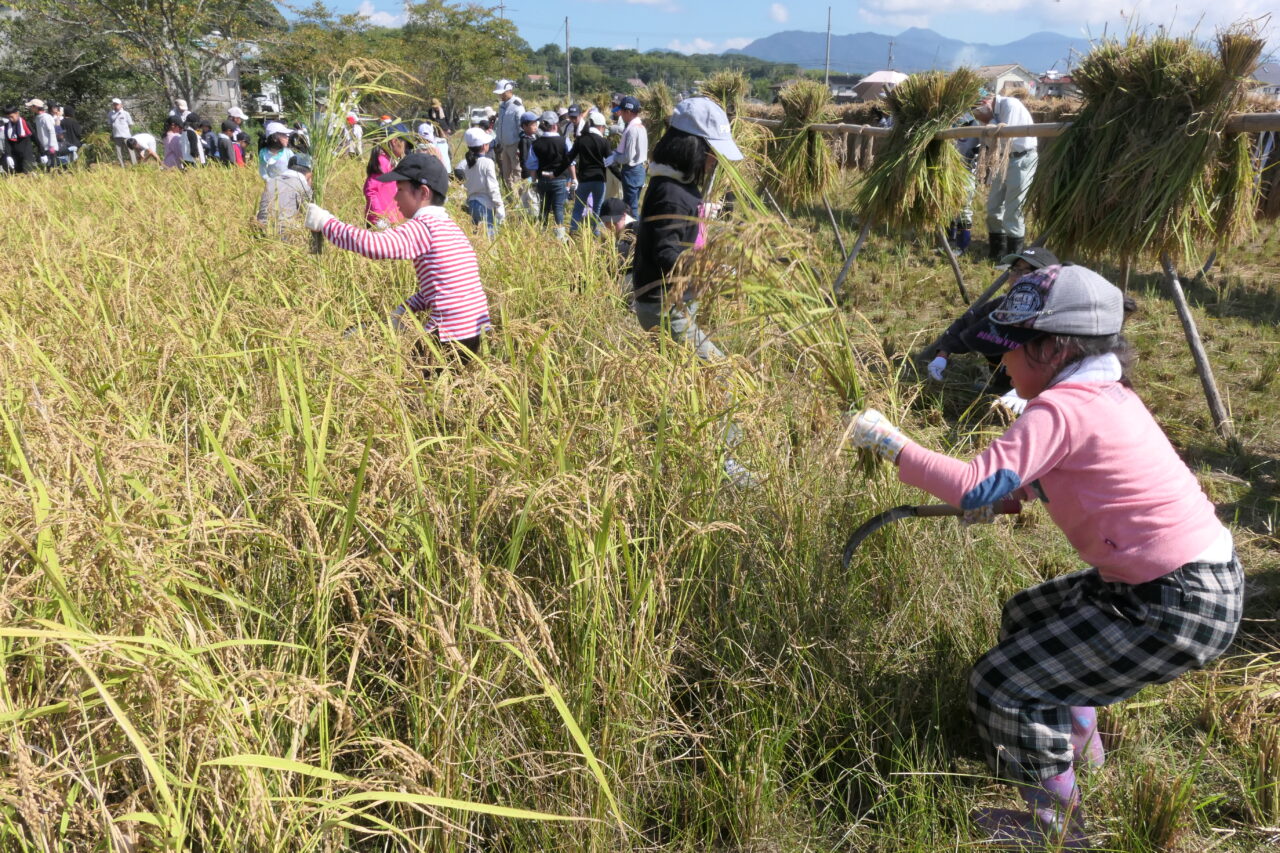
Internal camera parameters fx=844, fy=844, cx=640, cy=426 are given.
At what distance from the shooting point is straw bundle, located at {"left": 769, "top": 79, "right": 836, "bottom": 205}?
22.2 ft

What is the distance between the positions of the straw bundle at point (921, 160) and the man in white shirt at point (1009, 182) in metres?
1.19

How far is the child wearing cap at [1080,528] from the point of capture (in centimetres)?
155

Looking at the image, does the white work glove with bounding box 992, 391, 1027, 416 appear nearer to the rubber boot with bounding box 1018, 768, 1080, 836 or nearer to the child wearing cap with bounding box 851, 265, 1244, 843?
the child wearing cap with bounding box 851, 265, 1244, 843

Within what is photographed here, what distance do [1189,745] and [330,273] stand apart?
3760 millimetres

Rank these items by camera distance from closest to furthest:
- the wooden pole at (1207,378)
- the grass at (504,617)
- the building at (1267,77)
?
the grass at (504,617) → the building at (1267,77) → the wooden pole at (1207,378)

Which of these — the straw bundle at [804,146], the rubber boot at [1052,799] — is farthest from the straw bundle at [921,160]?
the rubber boot at [1052,799]

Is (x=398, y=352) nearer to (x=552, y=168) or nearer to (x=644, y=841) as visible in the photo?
(x=644, y=841)

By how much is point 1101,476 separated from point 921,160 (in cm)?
450

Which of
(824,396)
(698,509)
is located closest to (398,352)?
(698,509)

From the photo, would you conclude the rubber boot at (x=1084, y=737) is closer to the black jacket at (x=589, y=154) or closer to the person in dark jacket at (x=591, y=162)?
the person in dark jacket at (x=591, y=162)

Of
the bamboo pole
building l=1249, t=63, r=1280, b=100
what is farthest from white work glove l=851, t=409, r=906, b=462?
building l=1249, t=63, r=1280, b=100

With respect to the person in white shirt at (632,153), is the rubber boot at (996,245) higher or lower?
lower

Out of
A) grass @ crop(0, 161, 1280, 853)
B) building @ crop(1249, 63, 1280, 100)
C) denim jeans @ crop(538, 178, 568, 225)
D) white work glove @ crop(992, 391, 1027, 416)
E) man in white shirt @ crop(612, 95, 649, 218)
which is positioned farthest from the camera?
denim jeans @ crop(538, 178, 568, 225)

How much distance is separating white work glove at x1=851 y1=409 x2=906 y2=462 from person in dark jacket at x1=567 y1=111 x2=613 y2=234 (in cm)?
691
